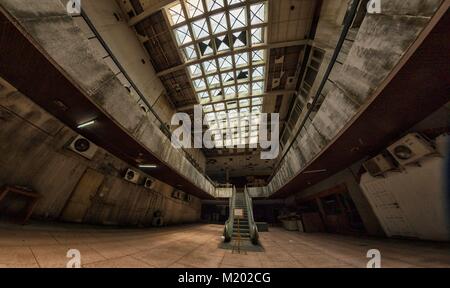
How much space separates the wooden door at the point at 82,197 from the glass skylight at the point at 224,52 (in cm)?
945

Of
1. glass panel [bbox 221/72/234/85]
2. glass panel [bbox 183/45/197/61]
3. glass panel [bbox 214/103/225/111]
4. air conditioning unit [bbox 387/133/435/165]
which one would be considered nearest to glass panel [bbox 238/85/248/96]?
glass panel [bbox 221/72/234/85]

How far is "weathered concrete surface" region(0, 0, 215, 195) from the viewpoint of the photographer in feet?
9.20

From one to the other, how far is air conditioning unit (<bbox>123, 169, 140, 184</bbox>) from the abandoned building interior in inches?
2.3

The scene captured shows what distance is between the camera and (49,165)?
5.23 m

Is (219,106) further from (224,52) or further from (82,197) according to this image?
(82,197)

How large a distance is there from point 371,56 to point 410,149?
3.11m

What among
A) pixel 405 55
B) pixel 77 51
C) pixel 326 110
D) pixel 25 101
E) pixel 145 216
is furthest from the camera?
pixel 145 216

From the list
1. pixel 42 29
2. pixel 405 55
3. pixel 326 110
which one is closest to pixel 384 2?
pixel 405 55

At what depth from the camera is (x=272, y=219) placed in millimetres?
19688

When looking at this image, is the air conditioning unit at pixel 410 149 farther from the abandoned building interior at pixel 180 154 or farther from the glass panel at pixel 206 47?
the glass panel at pixel 206 47

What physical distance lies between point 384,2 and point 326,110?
272cm

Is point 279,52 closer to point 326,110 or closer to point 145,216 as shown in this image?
point 326,110

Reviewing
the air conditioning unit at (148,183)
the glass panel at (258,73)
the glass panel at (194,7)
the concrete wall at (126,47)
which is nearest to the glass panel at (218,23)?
the glass panel at (194,7)

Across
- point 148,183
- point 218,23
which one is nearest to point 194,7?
point 218,23
